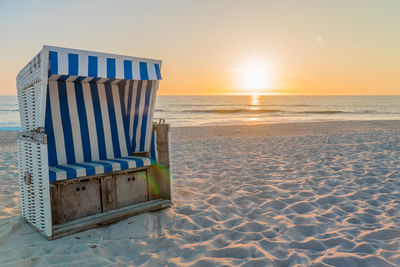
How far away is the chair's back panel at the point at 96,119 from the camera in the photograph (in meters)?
3.80

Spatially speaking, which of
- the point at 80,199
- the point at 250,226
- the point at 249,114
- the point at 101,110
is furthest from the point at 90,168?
the point at 249,114

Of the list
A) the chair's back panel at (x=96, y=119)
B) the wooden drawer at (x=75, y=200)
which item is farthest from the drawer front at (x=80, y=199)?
the chair's back panel at (x=96, y=119)

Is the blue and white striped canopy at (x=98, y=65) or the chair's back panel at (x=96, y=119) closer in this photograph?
the blue and white striped canopy at (x=98, y=65)

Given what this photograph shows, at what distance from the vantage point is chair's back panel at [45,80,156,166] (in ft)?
12.5

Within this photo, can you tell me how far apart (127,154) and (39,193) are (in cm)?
145

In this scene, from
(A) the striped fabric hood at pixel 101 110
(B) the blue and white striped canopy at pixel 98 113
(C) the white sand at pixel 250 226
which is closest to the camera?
(C) the white sand at pixel 250 226

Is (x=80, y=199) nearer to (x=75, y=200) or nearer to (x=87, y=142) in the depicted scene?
(x=75, y=200)

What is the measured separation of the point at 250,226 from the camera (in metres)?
A: 3.35

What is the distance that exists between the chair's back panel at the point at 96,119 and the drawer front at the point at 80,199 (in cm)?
54

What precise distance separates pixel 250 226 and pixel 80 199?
2.08 metres

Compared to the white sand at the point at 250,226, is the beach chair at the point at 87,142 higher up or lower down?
higher up

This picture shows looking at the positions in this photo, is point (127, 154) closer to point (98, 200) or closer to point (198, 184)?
point (98, 200)

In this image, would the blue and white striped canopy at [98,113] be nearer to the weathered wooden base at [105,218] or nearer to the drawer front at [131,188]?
the drawer front at [131,188]

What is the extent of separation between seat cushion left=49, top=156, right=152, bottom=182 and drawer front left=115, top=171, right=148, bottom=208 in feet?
0.57
